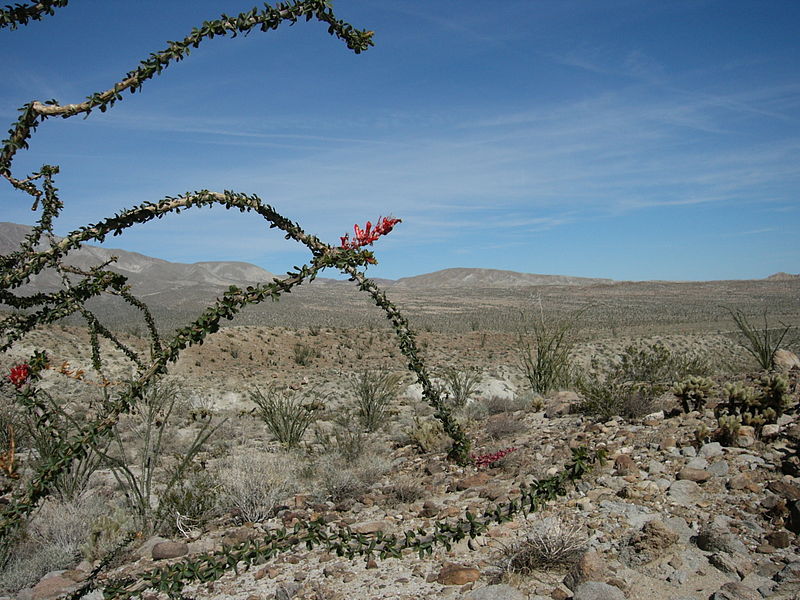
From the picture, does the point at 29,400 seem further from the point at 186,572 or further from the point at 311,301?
the point at 311,301

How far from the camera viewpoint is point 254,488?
5.38 m

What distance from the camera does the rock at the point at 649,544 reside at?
3.40m

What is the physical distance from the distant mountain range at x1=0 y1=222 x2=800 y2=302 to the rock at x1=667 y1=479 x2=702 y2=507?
84.6 meters

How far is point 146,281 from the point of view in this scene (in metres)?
106

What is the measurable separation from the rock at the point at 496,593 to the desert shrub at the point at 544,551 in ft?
0.64

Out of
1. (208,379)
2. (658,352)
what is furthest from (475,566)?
(208,379)

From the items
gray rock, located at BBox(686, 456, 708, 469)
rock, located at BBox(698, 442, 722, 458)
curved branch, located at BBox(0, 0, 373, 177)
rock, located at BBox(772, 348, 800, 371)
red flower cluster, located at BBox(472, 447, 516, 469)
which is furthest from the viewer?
rock, located at BBox(772, 348, 800, 371)

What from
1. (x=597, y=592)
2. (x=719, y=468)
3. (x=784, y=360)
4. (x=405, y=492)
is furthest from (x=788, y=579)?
(x=784, y=360)

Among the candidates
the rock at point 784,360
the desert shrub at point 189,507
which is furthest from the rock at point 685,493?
the rock at point 784,360

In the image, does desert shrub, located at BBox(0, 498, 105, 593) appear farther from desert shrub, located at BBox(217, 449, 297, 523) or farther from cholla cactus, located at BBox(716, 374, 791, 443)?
cholla cactus, located at BBox(716, 374, 791, 443)

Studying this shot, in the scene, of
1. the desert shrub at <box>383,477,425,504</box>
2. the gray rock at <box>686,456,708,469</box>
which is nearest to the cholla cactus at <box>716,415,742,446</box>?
the gray rock at <box>686,456,708,469</box>

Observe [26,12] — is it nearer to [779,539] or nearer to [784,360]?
[779,539]

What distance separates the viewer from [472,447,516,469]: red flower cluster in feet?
18.9

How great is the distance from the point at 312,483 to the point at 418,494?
5.19 feet
